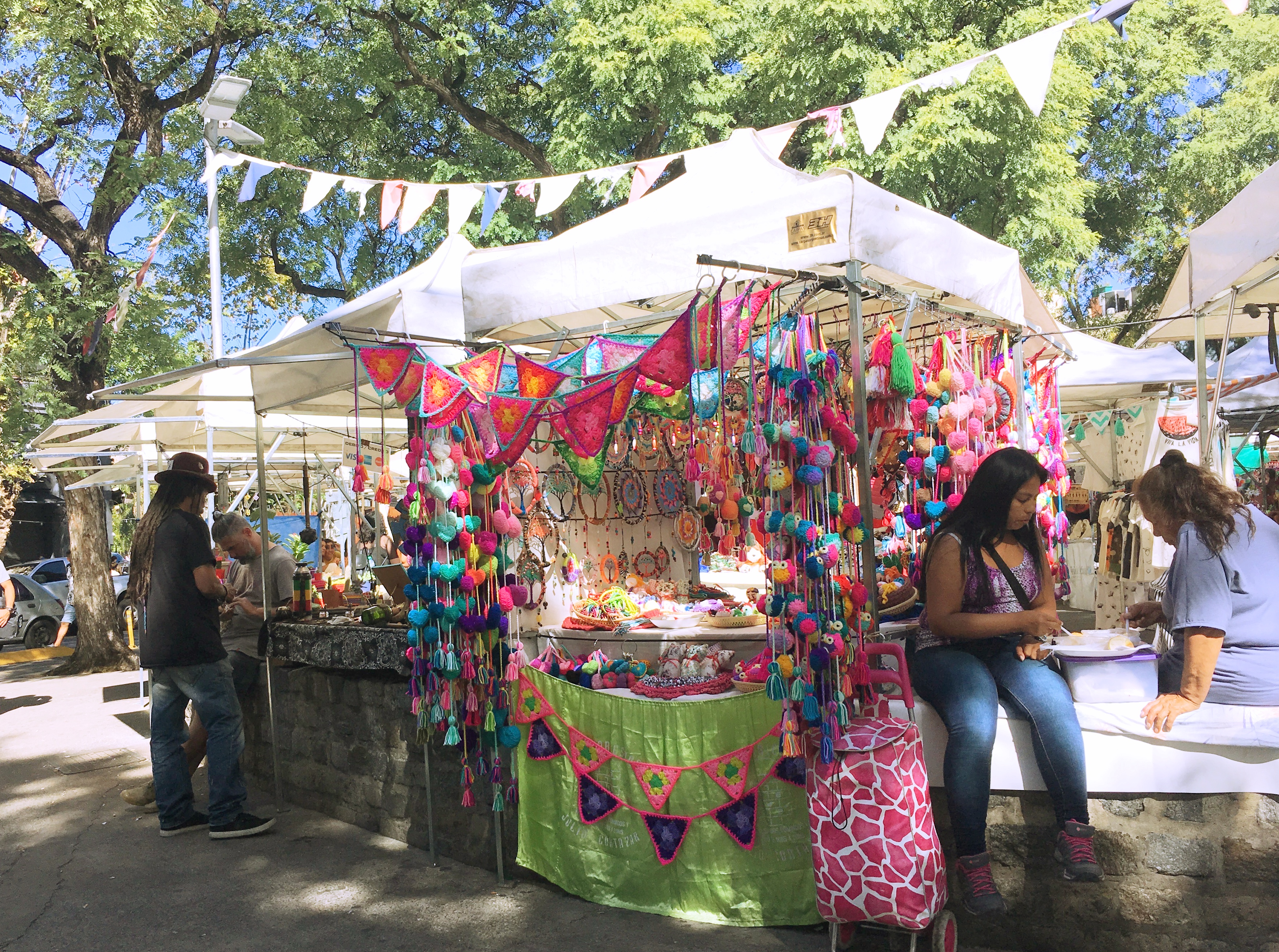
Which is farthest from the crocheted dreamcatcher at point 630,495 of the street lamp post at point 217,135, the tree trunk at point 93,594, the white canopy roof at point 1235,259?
the tree trunk at point 93,594

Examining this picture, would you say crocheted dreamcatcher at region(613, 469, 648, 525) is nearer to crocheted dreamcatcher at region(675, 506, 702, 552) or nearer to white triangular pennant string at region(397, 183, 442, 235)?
crocheted dreamcatcher at region(675, 506, 702, 552)

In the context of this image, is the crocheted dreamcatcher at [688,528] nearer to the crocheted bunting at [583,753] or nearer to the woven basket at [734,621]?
the woven basket at [734,621]

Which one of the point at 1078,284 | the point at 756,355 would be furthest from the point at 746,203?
the point at 1078,284

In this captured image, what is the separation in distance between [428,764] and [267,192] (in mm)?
11900

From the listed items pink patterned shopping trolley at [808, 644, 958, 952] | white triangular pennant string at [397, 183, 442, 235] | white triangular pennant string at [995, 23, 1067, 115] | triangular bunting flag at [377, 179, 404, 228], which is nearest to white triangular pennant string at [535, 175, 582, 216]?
white triangular pennant string at [397, 183, 442, 235]

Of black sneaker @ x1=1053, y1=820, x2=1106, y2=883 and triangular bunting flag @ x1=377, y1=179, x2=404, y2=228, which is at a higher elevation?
triangular bunting flag @ x1=377, y1=179, x2=404, y2=228

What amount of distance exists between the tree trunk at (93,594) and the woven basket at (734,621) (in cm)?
908

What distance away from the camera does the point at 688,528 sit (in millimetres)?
5547

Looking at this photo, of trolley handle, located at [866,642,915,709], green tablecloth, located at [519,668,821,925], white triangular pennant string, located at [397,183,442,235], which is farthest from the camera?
white triangular pennant string, located at [397,183,442,235]

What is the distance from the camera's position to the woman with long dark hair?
10.0ft

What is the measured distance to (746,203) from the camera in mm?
3869

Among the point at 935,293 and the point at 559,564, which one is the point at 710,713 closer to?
the point at 559,564

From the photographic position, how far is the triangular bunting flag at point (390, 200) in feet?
21.5

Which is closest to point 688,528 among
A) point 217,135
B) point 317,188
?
point 317,188
